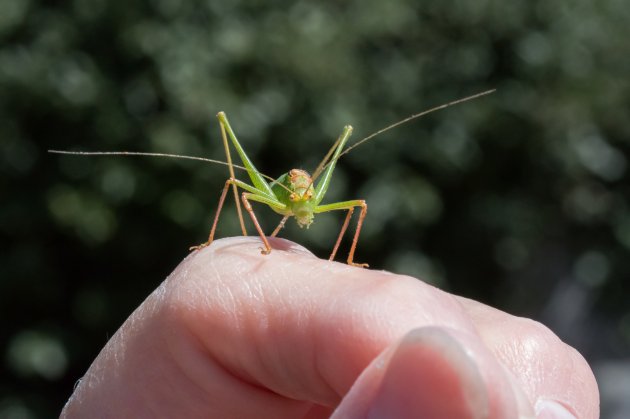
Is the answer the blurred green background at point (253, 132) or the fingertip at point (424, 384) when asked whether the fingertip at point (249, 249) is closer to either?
the fingertip at point (424, 384)

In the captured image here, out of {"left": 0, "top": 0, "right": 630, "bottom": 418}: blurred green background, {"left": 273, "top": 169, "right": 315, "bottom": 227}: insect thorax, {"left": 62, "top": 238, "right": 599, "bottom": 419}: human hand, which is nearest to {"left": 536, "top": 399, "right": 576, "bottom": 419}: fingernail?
{"left": 62, "top": 238, "right": 599, "bottom": 419}: human hand

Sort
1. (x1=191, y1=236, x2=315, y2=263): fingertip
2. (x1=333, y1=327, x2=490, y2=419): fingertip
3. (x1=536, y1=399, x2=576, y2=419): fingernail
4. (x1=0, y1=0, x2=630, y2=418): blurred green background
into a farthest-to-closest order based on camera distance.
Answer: (x1=0, y1=0, x2=630, y2=418): blurred green background < (x1=191, y1=236, x2=315, y2=263): fingertip < (x1=536, y1=399, x2=576, y2=419): fingernail < (x1=333, y1=327, x2=490, y2=419): fingertip

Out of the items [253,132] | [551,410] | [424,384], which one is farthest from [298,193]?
[253,132]

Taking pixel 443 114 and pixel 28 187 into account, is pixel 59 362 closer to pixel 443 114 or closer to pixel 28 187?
pixel 28 187

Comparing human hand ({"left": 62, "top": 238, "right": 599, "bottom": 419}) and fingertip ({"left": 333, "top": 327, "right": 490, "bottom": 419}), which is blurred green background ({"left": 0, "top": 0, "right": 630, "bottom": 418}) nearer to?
human hand ({"left": 62, "top": 238, "right": 599, "bottom": 419})

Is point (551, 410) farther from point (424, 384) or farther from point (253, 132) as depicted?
point (253, 132)

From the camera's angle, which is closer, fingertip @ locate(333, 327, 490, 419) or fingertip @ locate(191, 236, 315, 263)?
fingertip @ locate(333, 327, 490, 419)

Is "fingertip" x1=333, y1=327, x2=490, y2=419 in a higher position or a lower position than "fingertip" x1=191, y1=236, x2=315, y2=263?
higher
